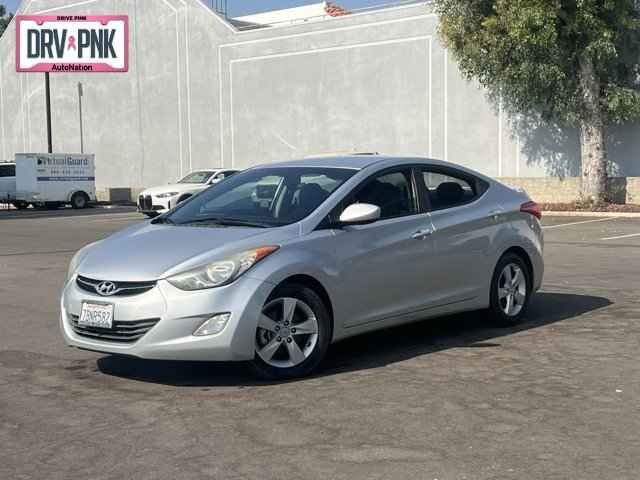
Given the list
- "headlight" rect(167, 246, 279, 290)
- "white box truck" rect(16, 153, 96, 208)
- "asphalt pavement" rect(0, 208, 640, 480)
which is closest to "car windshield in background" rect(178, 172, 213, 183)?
"white box truck" rect(16, 153, 96, 208)

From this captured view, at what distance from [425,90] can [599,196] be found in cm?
846

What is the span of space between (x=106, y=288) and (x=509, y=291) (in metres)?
3.85

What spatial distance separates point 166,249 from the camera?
6301 millimetres

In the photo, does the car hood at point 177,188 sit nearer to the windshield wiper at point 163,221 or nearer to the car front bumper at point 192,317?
the windshield wiper at point 163,221

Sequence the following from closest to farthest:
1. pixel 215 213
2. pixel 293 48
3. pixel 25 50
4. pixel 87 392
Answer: pixel 87 392, pixel 215 213, pixel 293 48, pixel 25 50

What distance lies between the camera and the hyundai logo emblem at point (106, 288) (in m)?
6.13

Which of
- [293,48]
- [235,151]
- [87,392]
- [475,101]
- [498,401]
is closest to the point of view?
[498,401]

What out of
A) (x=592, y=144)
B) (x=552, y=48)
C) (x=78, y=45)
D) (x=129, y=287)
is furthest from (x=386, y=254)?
(x=78, y=45)

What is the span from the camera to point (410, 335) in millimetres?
7988

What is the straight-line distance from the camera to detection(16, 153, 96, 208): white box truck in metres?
35.5

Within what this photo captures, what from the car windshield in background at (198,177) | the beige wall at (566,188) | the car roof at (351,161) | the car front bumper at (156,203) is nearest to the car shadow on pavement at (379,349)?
the car roof at (351,161)

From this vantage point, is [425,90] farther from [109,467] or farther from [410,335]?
[109,467]

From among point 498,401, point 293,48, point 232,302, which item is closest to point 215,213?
point 232,302

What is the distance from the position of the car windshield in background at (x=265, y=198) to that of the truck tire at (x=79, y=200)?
99.6 ft
